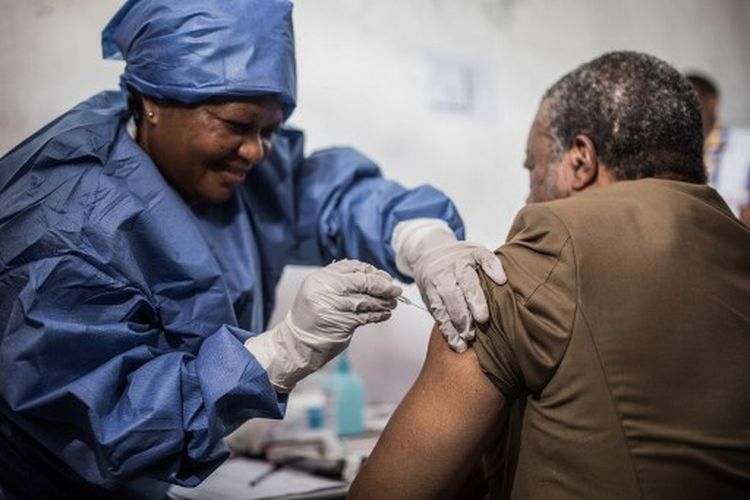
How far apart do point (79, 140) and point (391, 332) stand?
1042mm

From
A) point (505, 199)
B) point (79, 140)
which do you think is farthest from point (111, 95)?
point (505, 199)

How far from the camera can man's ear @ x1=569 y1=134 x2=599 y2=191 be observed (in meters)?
1.24

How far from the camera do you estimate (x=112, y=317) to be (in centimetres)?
116

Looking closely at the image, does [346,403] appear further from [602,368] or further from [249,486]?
[602,368]

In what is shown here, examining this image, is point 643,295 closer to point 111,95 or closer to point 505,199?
point 111,95

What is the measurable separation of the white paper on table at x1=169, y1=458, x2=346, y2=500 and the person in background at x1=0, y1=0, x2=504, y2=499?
0.14m

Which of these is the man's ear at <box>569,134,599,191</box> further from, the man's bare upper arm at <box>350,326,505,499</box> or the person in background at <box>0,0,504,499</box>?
the man's bare upper arm at <box>350,326,505,499</box>

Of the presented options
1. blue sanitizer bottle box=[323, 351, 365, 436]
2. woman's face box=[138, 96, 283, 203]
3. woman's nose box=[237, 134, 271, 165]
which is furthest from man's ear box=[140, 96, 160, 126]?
blue sanitizer bottle box=[323, 351, 365, 436]

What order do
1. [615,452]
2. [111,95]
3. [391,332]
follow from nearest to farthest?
[615,452], [111,95], [391,332]

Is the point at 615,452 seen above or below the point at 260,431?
above

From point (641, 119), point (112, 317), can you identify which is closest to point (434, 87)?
point (641, 119)

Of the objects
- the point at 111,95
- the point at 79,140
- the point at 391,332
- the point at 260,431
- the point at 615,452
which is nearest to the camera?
the point at 615,452

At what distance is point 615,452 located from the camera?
0.94 m

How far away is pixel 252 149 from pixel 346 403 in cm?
85
